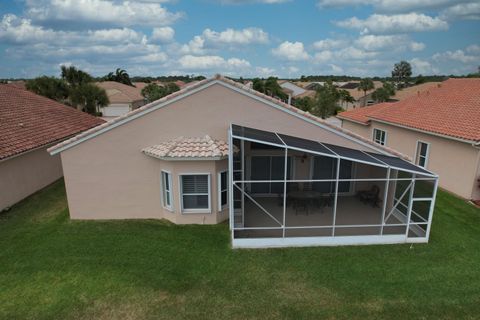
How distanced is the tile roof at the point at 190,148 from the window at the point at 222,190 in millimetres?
1085

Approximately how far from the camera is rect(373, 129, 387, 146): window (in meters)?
23.6

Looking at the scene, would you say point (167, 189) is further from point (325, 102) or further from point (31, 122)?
point (325, 102)

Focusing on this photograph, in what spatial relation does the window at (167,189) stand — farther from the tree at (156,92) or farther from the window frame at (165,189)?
the tree at (156,92)

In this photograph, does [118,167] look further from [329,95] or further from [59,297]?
[329,95]

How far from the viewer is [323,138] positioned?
13.1 meters

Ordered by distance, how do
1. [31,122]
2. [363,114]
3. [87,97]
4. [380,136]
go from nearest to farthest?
[31,122] → [380,136] → [363,114] → [87,97]

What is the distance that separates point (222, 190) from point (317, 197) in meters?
4.30

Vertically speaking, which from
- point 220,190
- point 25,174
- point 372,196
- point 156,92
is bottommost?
point 372,196

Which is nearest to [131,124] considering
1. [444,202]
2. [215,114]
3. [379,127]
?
[215,114]

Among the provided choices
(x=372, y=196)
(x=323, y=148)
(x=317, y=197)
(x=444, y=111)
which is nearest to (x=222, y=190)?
(x=317, y=197)

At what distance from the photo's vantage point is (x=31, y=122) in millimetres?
18891

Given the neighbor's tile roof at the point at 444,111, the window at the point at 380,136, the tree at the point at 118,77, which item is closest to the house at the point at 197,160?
the neighbor's tile roof at the point at 444,111

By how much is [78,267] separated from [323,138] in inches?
407

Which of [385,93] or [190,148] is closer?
[190,148]
